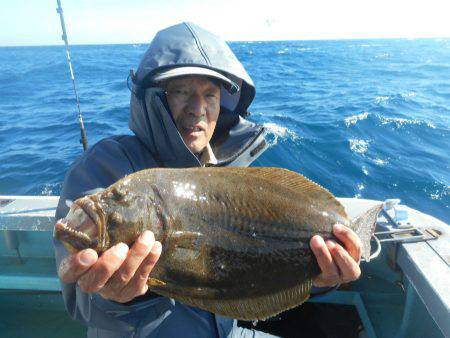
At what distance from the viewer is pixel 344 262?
236cm

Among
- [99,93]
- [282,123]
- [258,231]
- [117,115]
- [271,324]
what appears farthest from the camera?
[99,93]

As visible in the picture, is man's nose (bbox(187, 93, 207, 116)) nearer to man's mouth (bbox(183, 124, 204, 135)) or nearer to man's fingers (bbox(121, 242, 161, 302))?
man's mouth (bbox(183, 124, 204, 135))

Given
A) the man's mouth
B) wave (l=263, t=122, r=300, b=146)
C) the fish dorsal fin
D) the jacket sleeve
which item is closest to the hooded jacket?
the jacket sleeve

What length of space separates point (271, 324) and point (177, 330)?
93.4 inches

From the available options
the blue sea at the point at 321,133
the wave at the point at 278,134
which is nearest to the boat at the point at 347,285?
the blue sea at the point at 321,133

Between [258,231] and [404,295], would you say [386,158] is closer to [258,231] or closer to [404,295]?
[404,295]

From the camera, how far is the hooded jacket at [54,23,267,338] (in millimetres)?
2514

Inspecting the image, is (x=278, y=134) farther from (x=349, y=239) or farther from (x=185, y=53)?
(x=349, y=239)

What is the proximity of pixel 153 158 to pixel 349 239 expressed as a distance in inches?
69.8

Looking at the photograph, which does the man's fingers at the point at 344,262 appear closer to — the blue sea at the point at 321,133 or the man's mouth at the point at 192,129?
the man's mouth at the point at 192,129

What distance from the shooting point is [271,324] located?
470cm

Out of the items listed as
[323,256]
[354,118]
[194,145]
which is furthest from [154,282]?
[354,118]

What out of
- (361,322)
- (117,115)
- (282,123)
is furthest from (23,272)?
(117,115)

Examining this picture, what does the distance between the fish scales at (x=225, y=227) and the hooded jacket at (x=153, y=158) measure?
487mm
